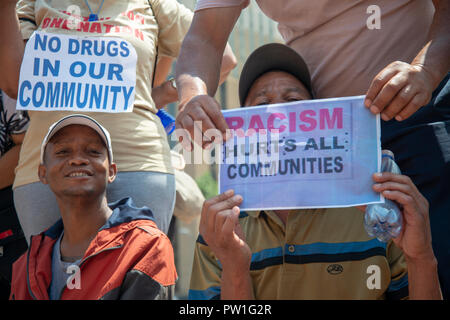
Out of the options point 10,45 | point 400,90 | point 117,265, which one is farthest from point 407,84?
point 10,45

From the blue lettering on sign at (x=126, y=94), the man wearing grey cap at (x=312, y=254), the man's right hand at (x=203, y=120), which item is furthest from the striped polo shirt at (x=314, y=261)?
the blue lettering on sign at (x=126, y=94)

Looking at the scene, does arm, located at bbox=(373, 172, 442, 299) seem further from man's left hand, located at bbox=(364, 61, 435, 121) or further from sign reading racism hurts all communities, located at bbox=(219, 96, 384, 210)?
man's left hand, located at bbox=(364, 61, 435, 121)

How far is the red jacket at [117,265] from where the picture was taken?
2.70 meters

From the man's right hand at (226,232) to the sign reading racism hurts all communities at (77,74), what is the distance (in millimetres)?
992

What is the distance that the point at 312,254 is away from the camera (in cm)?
243

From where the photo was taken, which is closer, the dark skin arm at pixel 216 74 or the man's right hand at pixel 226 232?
the dark skin arm at pixel 216 74

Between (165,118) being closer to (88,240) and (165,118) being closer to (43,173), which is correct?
(43,173)

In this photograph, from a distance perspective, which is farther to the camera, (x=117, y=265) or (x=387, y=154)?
(x=117, y=265)

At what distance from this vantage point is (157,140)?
3260 millimetres

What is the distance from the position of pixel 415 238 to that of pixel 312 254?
0.44 metres

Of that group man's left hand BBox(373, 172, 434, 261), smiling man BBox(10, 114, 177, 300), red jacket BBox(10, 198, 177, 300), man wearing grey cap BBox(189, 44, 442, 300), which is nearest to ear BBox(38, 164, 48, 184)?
smiling man BBox(10, 114, 177, 300)

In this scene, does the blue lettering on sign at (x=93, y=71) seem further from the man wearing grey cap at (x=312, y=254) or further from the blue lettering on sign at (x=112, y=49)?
the man wearing grey cap at (x=312, y=254)

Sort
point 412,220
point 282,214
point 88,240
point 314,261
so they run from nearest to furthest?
point 412,220
point 314,261
point 282,214
point 88,240

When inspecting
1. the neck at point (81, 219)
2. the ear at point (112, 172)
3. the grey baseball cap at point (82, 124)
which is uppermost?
the grey baseball cap at point (82, 124)
